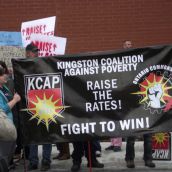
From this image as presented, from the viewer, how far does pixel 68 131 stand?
21.9 ft

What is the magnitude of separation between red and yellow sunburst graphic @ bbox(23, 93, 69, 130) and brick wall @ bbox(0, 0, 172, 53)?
3595mm

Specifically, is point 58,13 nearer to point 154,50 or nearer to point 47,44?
point 47,44

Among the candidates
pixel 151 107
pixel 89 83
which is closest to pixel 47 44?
pixel 89 83

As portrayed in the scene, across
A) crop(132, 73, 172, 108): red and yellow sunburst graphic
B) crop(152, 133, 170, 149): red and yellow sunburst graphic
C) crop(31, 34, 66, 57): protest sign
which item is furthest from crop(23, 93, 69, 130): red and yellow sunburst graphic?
crop(152, 133, 170, 149): red and yellow sunburst graphic

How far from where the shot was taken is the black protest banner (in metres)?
6.60

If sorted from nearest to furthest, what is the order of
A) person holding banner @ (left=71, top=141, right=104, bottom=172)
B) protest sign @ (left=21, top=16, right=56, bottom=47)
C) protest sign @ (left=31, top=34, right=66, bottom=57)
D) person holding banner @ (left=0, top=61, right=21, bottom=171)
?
person holding banner @ (left=0, top=61, right=21, bottom=171), person holding banner @ (left=71, top=141, right=104, bottom=172), protest sign @ (left=31, top=34, right=66, bottom=57), protest sign @ (left=21, top=16, right=56, bottom=47)

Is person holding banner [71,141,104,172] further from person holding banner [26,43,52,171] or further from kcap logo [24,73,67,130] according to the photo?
kcap logo [24,73,67,130]

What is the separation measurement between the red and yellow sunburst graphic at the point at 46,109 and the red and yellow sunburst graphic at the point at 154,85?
1094 millimetres

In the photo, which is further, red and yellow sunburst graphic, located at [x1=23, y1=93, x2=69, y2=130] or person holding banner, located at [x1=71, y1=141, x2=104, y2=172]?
person holding banner, located at [x1=71, y1=141, x2=104, y2=172]

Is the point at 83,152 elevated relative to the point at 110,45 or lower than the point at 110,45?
lower

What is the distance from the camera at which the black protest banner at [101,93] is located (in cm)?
660

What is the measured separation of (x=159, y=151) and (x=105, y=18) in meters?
3.45

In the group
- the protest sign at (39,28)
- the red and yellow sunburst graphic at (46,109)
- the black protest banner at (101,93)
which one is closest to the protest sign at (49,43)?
the protest sign at (39,28)

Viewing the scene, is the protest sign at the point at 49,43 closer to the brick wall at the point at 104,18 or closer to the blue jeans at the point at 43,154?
the blue jeans at the point at 43,154
